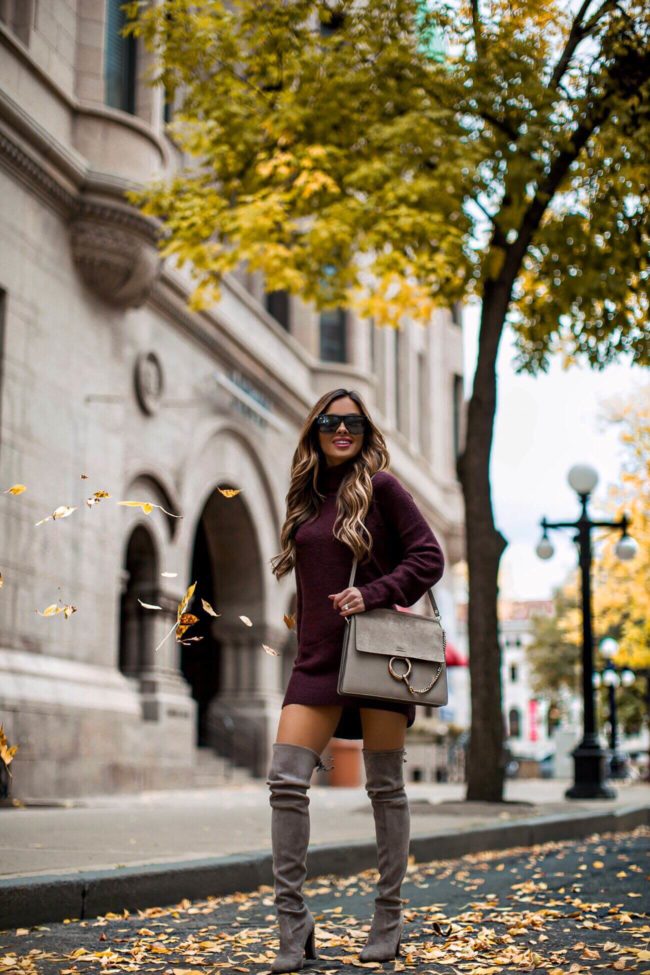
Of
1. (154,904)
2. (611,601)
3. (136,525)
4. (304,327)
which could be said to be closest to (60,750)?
(136,525)

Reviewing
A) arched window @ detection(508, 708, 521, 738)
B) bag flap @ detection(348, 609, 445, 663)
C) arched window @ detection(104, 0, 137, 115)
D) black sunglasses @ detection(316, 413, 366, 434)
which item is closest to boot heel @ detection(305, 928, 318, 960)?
bag flap @ detection(348, 609, 445, 663)

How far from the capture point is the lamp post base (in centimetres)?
1669

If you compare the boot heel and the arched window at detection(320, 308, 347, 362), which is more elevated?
the arched window at detection(320, 308, 347, 362)

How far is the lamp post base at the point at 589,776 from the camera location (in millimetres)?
16688

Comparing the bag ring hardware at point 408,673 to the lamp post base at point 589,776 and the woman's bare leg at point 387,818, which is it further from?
the lamp post base at point 589,776

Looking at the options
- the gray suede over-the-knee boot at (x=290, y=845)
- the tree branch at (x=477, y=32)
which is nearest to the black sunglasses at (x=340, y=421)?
the gray suede over-the-knee boot at (x=290, y=845)

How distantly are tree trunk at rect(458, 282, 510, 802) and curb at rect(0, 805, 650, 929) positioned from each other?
7.65 feet

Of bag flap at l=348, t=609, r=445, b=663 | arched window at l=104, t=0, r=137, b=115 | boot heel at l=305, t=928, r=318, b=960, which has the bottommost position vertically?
boot heel at l=305, t=928, r=318, b=960

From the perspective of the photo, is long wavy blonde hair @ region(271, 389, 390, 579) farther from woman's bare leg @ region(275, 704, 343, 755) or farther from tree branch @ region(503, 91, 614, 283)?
tree branch @ region(503, 91, 614, 283)

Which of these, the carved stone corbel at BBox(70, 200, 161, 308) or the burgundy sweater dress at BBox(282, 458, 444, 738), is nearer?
the burgundy sweater dress at BBox(282, 458, 444, 738)

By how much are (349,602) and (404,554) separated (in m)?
0.39

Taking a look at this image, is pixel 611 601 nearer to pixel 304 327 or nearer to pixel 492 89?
pixel 304 327

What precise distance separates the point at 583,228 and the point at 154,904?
886 cm

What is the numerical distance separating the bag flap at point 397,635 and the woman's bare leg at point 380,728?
0.23m
